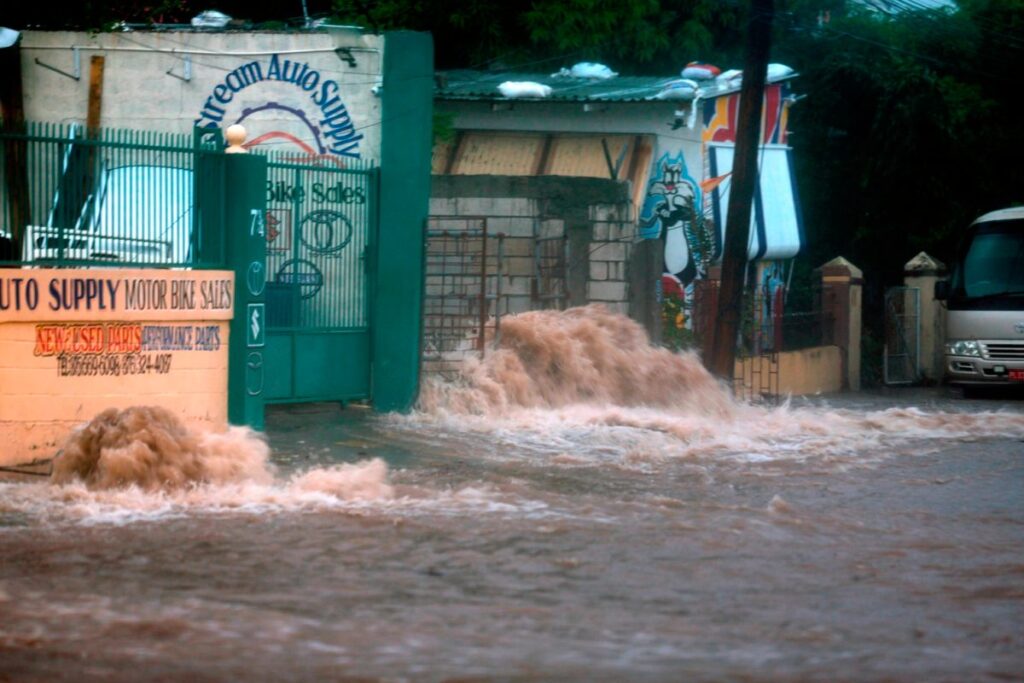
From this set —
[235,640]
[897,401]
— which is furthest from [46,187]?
[897,401]

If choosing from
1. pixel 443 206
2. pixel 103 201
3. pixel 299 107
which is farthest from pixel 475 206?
pixel 103 201

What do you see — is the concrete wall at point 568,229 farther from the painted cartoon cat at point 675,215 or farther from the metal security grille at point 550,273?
the painted cartoon cat at point 675,215

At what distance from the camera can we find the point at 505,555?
802 cm

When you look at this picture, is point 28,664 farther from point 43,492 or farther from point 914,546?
point 914,546

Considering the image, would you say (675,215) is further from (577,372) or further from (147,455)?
(147,455)

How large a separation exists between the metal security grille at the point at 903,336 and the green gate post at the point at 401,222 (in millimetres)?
10895

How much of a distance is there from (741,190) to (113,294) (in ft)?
28.6

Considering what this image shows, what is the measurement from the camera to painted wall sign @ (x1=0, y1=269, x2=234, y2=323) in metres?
10.2

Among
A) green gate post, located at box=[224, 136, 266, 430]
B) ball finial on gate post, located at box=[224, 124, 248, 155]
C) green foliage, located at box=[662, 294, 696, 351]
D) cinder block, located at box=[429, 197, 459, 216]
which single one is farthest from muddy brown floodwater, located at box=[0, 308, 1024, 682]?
cinder block, located at box=[429, 197, 459, 216]

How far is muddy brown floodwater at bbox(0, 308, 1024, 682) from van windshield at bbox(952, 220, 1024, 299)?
6511 millimetres

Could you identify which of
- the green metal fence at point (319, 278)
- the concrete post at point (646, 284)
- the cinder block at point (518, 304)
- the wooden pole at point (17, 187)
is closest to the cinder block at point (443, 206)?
the cinder block at point (518, 304)

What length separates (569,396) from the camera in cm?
1603

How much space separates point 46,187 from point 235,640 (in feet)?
18.1

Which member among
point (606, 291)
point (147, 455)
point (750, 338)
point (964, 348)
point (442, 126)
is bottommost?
point (147, 455)
